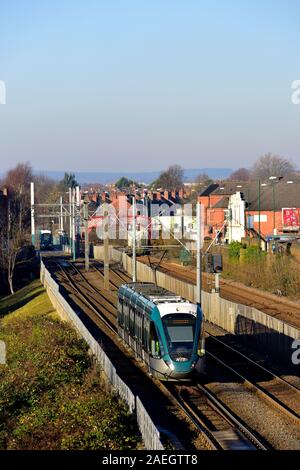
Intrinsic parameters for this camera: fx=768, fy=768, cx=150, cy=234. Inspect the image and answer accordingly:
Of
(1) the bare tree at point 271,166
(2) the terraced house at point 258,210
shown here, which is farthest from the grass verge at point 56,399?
(1) the bare tree at point 271,166

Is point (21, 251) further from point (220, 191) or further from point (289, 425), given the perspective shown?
point (289, 425)

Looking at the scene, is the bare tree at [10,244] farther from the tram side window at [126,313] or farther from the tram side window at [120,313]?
the tram side window at [126,313]

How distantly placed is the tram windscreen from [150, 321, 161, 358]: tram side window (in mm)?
436

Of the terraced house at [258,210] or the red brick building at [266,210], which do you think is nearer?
the red brick building at [266,210]

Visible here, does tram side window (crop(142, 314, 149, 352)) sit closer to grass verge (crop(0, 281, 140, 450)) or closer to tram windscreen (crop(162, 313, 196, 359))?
tram windscreen (crop(162, 313, 196, 359))

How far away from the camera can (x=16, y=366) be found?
90.0 ft

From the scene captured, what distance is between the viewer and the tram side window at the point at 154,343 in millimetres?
21734

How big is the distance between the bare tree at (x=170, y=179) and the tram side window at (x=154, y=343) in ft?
518

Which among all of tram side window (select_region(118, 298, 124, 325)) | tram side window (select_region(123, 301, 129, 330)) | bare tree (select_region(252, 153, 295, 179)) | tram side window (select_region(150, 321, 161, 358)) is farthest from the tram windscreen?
bare tree (select_region(252, 153, 295, 179))

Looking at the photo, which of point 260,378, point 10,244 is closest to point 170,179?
point 10,244

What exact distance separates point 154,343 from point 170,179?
165m

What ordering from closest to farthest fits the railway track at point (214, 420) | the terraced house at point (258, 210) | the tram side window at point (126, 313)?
the railway track at point (214, 420)
the tram side window at point (126, 313)
the terraced house at point (258, 210)

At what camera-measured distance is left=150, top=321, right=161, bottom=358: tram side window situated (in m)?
21.7
